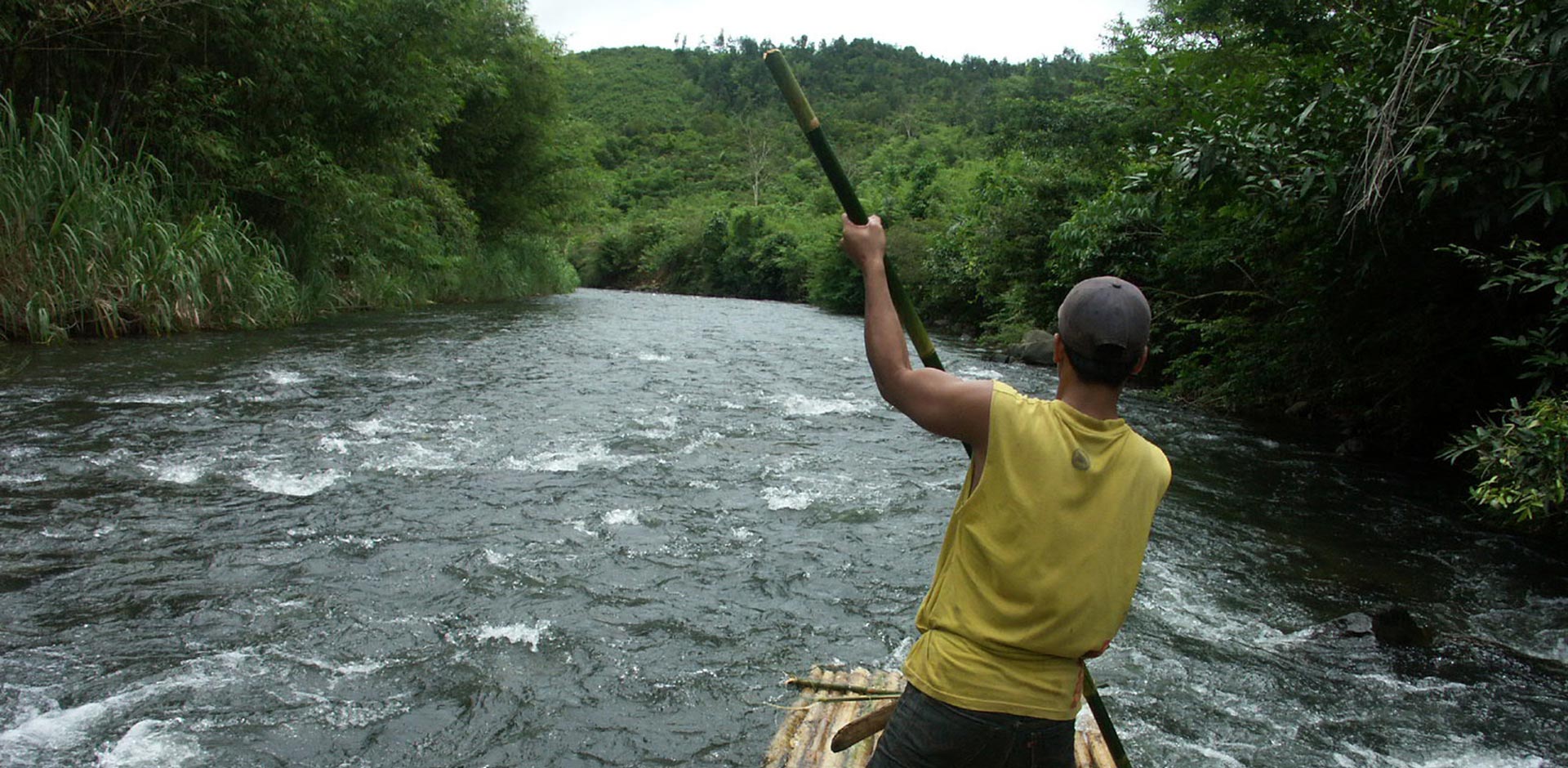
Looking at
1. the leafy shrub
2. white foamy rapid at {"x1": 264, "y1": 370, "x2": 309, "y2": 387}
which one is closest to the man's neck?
the leafy shrub

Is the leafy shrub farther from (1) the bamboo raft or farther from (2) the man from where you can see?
(2) the man

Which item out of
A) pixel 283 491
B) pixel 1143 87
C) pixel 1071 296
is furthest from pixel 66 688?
pixel 1143 87

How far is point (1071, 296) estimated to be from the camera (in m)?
2.18

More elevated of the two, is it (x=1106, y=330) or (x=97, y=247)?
(x=1106, y=330)

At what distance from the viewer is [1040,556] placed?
2.12m

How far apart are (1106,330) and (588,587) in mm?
4432

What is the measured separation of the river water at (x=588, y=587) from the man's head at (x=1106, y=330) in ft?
8.97

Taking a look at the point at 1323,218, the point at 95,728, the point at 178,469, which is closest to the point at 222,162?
the point at 178,469

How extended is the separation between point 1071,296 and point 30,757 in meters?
4.12

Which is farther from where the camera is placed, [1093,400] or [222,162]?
[222,162]

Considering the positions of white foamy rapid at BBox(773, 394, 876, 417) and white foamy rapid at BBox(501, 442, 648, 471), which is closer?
white foamy rapid at BBox(501, 442, 648, 471)

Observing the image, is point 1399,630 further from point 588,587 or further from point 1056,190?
point 1056,190

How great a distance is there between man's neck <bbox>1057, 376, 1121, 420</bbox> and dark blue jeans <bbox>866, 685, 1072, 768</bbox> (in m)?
0.67

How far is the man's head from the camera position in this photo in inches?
83.9
